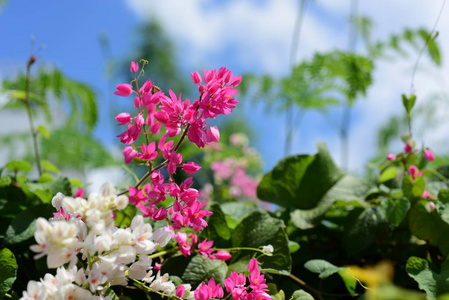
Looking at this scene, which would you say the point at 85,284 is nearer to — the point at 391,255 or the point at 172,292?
the point at 172,292

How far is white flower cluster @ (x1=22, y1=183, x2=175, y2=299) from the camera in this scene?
1.42 feet

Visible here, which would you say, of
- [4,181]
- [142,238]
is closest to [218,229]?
[142,238]

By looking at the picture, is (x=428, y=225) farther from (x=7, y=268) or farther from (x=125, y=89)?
(x=7, y=268)

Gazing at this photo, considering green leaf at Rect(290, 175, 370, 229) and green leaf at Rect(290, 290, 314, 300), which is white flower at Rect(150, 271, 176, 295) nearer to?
green leaf at Rect(290, 290, 314, 300)

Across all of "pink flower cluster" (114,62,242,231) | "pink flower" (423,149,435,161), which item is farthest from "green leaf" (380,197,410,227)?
"pink flower cluster" (114,62,242,231)

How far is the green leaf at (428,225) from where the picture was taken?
2.53 ft

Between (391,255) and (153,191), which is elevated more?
(153,191)

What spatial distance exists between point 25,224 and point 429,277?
65 centimetres

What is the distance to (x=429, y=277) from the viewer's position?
0.66m

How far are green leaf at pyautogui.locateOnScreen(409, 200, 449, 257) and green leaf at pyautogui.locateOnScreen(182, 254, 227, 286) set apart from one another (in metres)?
0.36

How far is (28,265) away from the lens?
790 millimetres

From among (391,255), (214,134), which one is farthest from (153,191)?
(391,255)

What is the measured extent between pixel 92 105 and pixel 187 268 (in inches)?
45.1

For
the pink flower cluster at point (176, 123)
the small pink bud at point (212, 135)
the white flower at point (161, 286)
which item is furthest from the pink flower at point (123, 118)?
the white flower at point (161, 286)
